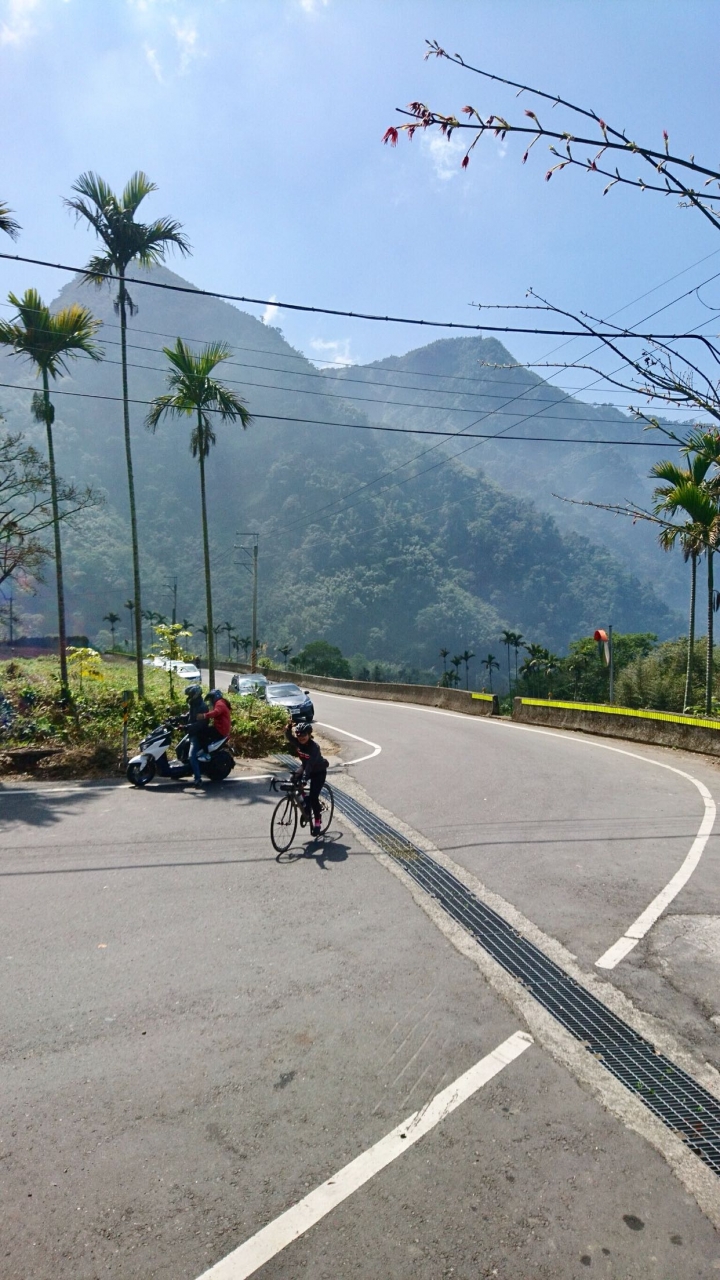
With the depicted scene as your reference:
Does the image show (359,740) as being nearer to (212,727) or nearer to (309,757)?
(212,727)

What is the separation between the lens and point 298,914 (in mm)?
6398

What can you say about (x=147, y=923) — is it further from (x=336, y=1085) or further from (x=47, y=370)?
(x=47, y=370)

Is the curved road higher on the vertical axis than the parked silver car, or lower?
lower

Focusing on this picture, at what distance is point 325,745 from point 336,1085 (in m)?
13.7

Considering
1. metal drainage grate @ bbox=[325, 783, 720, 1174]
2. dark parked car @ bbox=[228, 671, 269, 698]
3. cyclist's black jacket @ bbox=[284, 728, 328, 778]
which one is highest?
cyclist's black jacket @ bbox=[284, 728, 328, 778]

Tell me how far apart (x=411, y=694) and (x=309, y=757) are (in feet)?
90.6

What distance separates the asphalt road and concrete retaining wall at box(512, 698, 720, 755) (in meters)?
8.97

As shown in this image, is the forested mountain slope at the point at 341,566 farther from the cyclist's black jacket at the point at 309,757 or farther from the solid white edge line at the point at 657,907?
the solid white edge line at the point at 657,907

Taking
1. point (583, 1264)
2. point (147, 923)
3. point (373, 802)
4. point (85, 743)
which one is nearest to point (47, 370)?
point (85, 743)

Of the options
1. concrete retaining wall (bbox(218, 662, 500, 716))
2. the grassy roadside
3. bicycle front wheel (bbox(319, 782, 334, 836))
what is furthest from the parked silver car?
bicycle front wheel (bbox(319, 782, 334, 836))

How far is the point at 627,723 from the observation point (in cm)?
1961

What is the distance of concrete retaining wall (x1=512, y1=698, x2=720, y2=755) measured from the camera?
16.8m

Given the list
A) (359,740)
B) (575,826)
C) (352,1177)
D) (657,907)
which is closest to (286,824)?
(575,826)

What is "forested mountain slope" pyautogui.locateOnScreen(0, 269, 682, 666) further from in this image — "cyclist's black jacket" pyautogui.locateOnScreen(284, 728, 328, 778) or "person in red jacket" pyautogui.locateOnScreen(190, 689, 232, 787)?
"cyclist's black jacket" pyautogui.locateOnScreen(284, 728, 328, 778)
